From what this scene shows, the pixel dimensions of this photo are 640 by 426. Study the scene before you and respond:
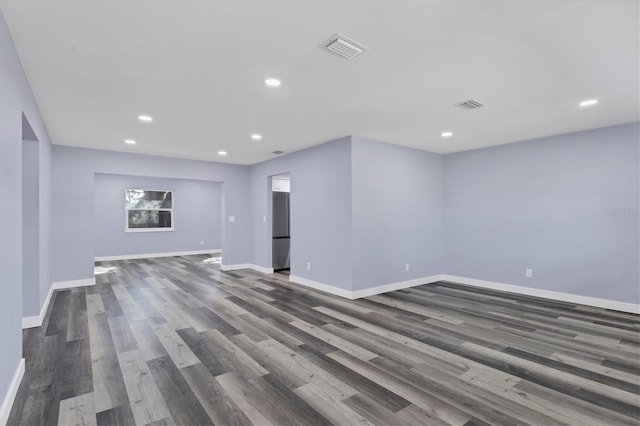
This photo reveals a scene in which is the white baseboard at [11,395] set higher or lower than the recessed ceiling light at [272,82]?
lower

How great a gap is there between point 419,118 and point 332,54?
6.42ft

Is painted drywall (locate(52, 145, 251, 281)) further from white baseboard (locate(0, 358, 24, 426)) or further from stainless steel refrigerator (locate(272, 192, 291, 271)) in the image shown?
white baseboard (locate(0, 358, 24, 426))

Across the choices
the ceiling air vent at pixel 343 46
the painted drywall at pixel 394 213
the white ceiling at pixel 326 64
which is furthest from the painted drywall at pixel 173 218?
the ceiling air vent at pixel 343 46

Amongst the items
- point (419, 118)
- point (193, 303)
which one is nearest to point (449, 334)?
point (419, 118)

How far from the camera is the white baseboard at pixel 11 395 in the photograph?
73.0 inches

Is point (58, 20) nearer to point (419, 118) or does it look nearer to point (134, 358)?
point (134, 358)

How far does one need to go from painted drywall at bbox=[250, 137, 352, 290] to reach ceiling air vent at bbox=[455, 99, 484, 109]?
1710 mm

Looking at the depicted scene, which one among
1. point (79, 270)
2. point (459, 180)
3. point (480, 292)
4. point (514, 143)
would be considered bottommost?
point (480, 292)

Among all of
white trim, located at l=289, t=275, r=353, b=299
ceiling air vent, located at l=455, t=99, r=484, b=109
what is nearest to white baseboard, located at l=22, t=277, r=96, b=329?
white trim, located at l=289, t=275, r=353, b=299

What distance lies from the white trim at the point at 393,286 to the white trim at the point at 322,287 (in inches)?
4.5

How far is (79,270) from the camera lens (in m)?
5.57

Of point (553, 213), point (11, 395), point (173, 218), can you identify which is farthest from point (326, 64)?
point (173, 218)

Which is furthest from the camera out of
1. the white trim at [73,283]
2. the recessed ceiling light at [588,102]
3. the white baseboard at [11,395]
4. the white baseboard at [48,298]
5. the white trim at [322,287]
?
the white trim at [73,283]

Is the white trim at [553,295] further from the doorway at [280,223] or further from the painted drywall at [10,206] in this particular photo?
the painted drywall at [10,206]
